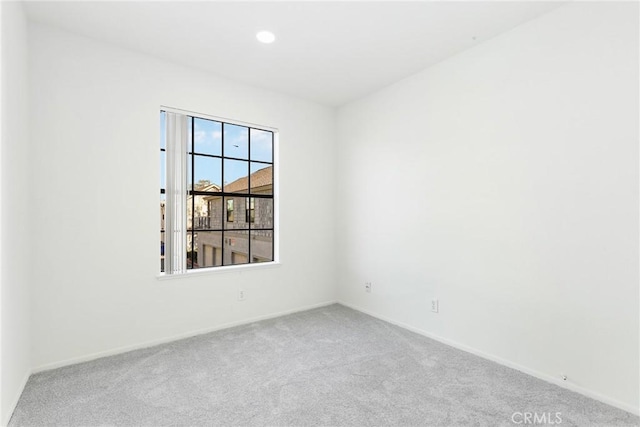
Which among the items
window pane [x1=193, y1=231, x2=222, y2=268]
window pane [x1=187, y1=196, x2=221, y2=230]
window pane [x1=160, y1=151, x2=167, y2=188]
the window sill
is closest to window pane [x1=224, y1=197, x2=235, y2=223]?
window pane [x1=187, y1=196, x2=221, y2=230]

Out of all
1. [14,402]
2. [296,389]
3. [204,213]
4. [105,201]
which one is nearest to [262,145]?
[204,213]

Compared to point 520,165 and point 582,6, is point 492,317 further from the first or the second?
point 582,6

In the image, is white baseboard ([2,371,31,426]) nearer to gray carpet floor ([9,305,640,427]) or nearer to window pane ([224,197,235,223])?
gray carpet floor ([9,305,640,427])

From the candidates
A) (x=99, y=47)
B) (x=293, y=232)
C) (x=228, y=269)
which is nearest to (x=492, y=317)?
(x=293, y=232)

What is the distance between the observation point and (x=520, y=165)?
255 cm

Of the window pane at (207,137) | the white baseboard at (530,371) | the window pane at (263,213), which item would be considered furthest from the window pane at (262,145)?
the white baseboard at (530,371)

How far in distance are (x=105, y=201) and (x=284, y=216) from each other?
180 centimetres

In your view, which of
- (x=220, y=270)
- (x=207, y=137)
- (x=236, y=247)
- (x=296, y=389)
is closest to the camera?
(x=296, y=389)

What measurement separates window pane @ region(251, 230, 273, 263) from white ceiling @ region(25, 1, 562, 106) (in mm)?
1808

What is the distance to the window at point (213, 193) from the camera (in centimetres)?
317

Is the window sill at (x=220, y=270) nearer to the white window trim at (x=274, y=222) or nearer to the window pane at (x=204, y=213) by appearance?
the white window trim at (x=274, y=222)

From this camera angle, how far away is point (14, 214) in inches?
82.2

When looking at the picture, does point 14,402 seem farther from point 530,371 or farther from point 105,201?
point 530,371

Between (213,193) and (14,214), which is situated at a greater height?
(213,193)
